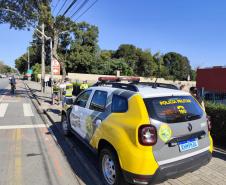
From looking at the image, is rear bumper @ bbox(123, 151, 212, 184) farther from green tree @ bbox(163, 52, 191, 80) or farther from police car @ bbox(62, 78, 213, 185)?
green tree @ bbox(163, 52, 191, 80)

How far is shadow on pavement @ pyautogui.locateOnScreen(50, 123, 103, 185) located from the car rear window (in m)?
1.78

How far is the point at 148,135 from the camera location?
141 inches

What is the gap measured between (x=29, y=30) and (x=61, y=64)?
17.1 feet

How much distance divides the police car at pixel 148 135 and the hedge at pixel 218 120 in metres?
2.26

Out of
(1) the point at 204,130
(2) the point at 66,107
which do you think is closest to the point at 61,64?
(2) the point at 66,107

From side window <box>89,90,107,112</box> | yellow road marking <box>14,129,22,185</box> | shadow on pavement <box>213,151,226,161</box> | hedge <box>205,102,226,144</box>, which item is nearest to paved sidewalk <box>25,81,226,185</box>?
shadow on pavement <box>213,151,226,161</box>

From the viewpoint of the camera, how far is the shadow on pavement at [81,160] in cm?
482

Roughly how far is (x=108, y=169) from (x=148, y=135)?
119 centimetres

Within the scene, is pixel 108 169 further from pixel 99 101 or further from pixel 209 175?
pixel 209 175

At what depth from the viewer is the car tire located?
3.97 metres

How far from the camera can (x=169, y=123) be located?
3764mm

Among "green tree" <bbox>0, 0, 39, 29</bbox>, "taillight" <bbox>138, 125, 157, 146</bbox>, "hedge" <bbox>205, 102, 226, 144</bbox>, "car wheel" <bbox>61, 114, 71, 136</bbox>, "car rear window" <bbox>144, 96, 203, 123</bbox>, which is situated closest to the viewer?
"taillight" <bbox>138, 125, 157, 146</bbox>

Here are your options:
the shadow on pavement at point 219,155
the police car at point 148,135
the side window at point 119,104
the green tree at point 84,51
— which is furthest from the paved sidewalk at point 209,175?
the green tree at point 84,51

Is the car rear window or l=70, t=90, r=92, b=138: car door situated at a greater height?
the car rear window
